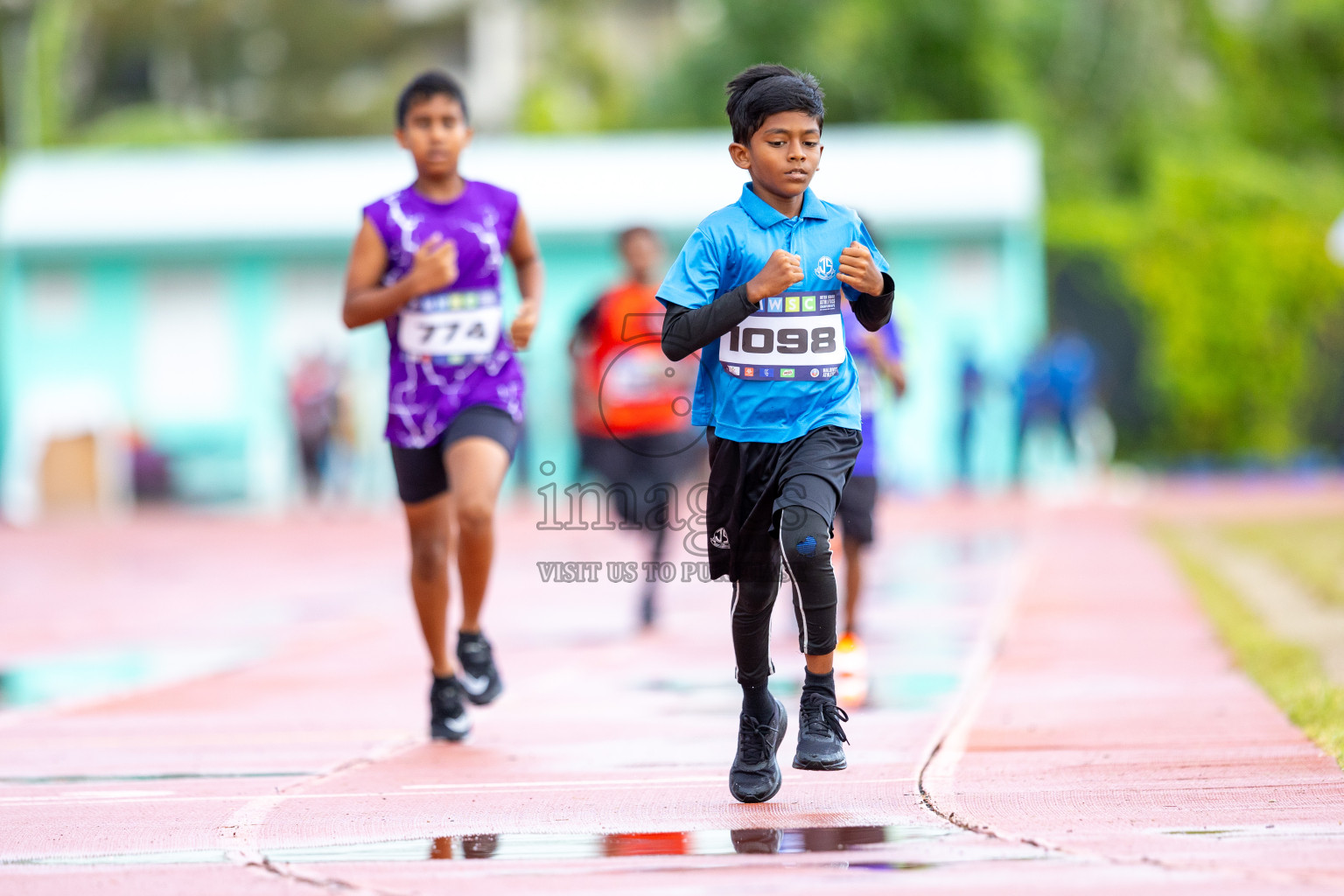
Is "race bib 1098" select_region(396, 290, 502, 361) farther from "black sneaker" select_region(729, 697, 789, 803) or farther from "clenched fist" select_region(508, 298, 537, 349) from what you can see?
"black sneaker" select_region(729, 697, 789, 803)

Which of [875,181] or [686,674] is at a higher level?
[875,181]

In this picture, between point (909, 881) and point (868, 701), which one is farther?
point (868, 701)

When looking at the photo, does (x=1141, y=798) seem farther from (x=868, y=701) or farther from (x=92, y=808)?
(x=92, y=808)

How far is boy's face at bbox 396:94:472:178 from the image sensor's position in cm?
651

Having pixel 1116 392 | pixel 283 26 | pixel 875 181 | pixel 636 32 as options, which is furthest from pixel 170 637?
pixel 636 32

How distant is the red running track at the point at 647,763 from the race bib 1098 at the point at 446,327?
4.25ft

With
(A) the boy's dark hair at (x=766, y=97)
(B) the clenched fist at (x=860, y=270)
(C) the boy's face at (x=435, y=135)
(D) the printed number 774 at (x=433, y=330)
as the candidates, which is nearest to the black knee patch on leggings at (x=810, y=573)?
(B) the clenched fist at (x=860, y=270)

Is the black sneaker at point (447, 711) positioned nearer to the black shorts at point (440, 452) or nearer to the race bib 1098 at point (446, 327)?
the black shorts at point (440, 452)

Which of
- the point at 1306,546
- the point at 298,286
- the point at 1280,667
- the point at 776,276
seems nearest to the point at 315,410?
the point at 298,286

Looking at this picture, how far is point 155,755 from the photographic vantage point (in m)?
6.44

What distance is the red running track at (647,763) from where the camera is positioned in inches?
170

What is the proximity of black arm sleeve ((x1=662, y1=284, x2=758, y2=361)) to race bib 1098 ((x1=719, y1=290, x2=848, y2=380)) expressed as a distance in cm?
11

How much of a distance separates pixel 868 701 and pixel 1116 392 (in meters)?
21.0

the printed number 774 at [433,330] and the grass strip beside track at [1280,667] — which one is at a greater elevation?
the printed number 774 at [433,330]
